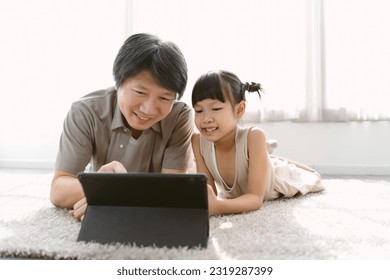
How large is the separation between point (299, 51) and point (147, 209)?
1.87 meters

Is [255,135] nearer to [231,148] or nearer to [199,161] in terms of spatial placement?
[231,148]

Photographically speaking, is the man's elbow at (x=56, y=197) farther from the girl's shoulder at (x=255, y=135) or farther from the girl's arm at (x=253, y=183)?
the girl's shoulder at (x=255, y=135)

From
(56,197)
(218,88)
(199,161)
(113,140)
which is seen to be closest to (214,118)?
(218,88)

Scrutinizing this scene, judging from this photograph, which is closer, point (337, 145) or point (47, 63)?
point (337, 145)

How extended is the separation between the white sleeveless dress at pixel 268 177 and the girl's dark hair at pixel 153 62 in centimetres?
32

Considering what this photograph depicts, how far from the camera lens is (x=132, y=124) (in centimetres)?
106

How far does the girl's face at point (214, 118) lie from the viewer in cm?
115

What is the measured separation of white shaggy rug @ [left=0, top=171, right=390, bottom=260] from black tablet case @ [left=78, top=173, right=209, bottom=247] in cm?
3

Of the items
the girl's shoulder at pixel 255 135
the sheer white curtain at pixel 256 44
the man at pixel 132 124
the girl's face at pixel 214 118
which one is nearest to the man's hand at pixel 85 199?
the man at pixel 132 124

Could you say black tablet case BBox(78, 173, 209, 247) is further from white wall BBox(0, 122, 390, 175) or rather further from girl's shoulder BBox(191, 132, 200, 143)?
white wall BBox(0, 122, 390, 175)

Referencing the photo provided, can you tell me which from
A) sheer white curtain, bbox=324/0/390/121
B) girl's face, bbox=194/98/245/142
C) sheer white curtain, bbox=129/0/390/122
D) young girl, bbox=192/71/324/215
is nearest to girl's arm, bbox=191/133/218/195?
young girl, bbox=192/71/324/215

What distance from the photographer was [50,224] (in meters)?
0.89
